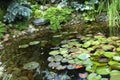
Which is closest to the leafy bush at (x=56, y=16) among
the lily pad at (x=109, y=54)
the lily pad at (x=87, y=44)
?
the lily pad at (x=87, y=44)

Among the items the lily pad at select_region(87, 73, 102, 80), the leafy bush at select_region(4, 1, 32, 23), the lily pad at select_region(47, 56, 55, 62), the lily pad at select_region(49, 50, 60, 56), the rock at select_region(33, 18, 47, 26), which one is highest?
the leafy bush at select_region(4, 1, 32, 23)

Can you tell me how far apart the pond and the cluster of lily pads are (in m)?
0.06

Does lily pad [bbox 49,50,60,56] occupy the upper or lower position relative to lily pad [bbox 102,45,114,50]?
lower

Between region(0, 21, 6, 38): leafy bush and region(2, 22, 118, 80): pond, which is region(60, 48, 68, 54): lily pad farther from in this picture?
region(0, 21, 6, 38): leafy bush

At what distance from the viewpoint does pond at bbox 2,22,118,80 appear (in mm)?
A: 3809

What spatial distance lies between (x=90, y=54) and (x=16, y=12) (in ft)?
8.14

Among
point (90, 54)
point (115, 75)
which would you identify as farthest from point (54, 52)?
point (115, 75)

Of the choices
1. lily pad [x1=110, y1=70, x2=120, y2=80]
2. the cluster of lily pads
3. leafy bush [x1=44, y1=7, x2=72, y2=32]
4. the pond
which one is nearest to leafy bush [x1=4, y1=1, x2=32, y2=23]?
leafy bush [x1=44, y1=7, x2=72, y2=32]

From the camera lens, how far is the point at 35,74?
12.7ft

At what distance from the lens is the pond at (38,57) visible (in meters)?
3.81

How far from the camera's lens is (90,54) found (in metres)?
4.16

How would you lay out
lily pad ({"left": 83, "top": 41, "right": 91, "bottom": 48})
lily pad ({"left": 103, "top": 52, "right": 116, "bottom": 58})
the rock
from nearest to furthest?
1. lily pad ({"left": 103, "top": 52, "right": 116, "bottom": 58})
2. lily pad ({"left": 83, "top": 41, "right": 91, "bottom": 48})
3. the rock

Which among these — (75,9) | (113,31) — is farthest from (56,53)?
(75,9)

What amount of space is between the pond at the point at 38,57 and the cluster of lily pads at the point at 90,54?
0.20 ft
